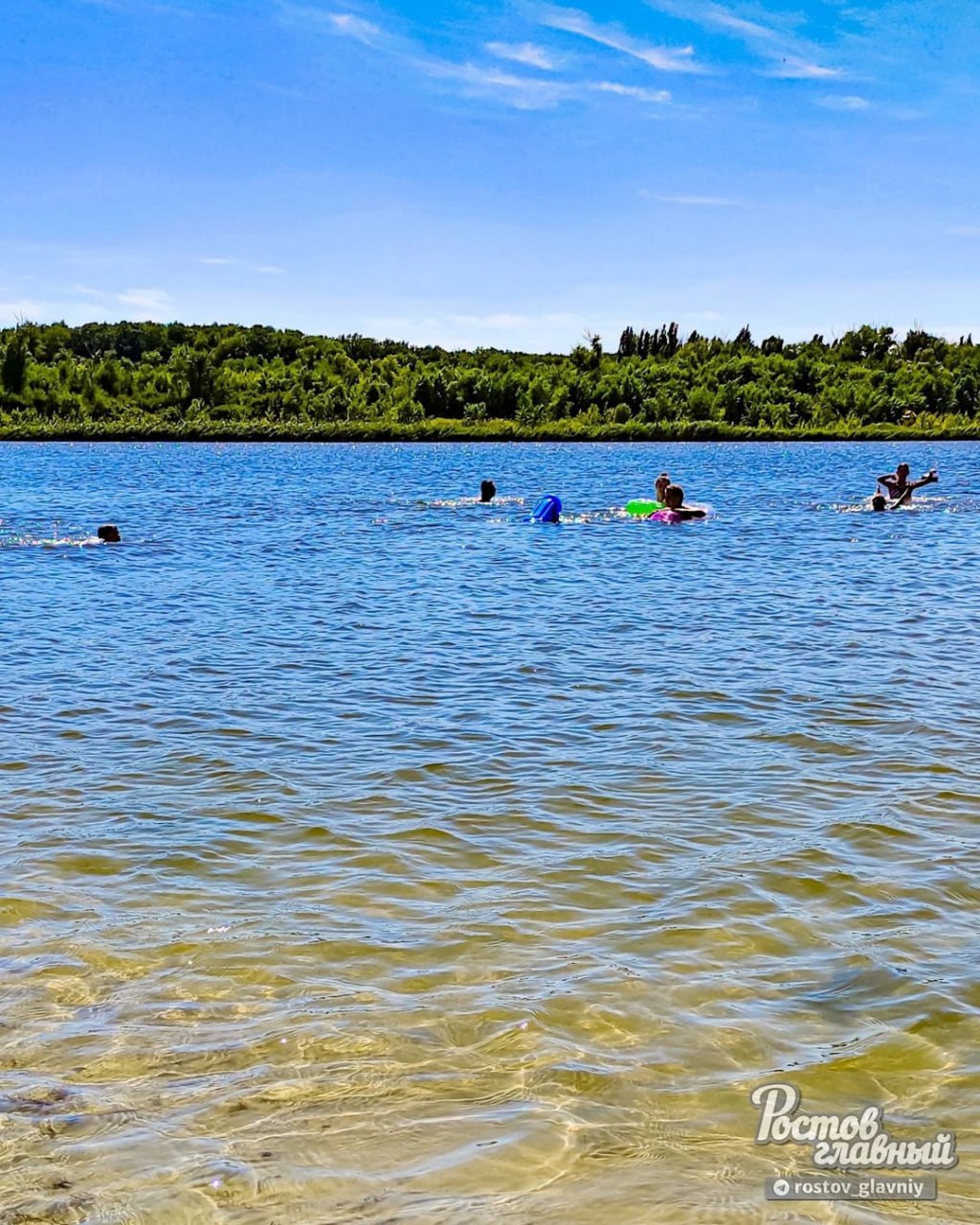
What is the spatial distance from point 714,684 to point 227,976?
7.23 m

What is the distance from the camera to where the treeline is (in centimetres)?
11625

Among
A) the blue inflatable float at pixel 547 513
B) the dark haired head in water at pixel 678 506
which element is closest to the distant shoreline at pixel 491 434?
the blue inflatable float at pixel 547 513

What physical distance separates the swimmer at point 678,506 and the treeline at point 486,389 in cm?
8115

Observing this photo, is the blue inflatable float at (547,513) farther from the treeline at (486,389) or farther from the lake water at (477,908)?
the treeline at (486,389)

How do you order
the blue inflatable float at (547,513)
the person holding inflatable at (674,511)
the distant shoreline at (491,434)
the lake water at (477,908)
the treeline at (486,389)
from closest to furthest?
the lake water at (477,908), the person holding inflatable at (674,511), the blue inflatable float at (547,513), the distant shoreline at (491,434), the treeline at (486,389)

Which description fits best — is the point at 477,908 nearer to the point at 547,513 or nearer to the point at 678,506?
→ the point at 678,506

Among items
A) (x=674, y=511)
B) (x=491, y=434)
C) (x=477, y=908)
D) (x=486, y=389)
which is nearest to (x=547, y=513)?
(x=674, y=511)

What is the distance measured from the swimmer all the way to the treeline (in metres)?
81.2

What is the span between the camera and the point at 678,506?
104 feet

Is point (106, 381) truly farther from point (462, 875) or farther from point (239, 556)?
point (462, 875)

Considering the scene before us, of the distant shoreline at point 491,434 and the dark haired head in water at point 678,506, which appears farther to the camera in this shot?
the distant shoreline at point 491,434

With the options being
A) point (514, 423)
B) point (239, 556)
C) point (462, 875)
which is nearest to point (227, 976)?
point (462, 875)

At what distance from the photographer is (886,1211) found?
3.65m

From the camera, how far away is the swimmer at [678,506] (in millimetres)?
31547
